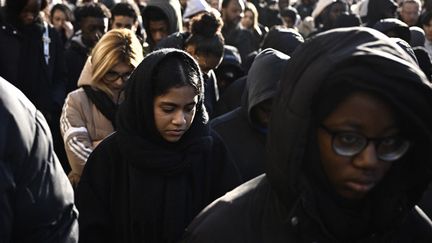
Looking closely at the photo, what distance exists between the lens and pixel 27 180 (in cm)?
219

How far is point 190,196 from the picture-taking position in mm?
3648

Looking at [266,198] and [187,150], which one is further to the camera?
[187,150]

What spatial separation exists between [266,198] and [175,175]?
1.29 metres

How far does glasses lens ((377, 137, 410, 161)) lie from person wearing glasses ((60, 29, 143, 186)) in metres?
2.44

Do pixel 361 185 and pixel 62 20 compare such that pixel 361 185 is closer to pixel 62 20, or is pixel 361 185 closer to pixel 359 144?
pixel 359 144

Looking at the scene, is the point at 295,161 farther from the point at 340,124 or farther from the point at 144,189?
the point at 144,189

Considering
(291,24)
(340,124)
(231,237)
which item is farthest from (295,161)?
(291,24)

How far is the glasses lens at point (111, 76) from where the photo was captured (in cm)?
465

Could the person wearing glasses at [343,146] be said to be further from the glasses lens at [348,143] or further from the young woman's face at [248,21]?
the young woman's face at [248,21]

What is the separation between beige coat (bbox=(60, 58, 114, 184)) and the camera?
4.43m

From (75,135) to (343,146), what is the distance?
2524 millimetres

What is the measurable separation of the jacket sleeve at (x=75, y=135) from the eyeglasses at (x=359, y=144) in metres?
2.42

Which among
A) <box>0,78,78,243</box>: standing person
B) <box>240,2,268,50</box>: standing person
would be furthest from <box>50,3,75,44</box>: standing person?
<box>0,78,78,243</box>: standing person

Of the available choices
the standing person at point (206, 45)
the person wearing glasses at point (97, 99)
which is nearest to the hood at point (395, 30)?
the standing person at point (206, 45)
